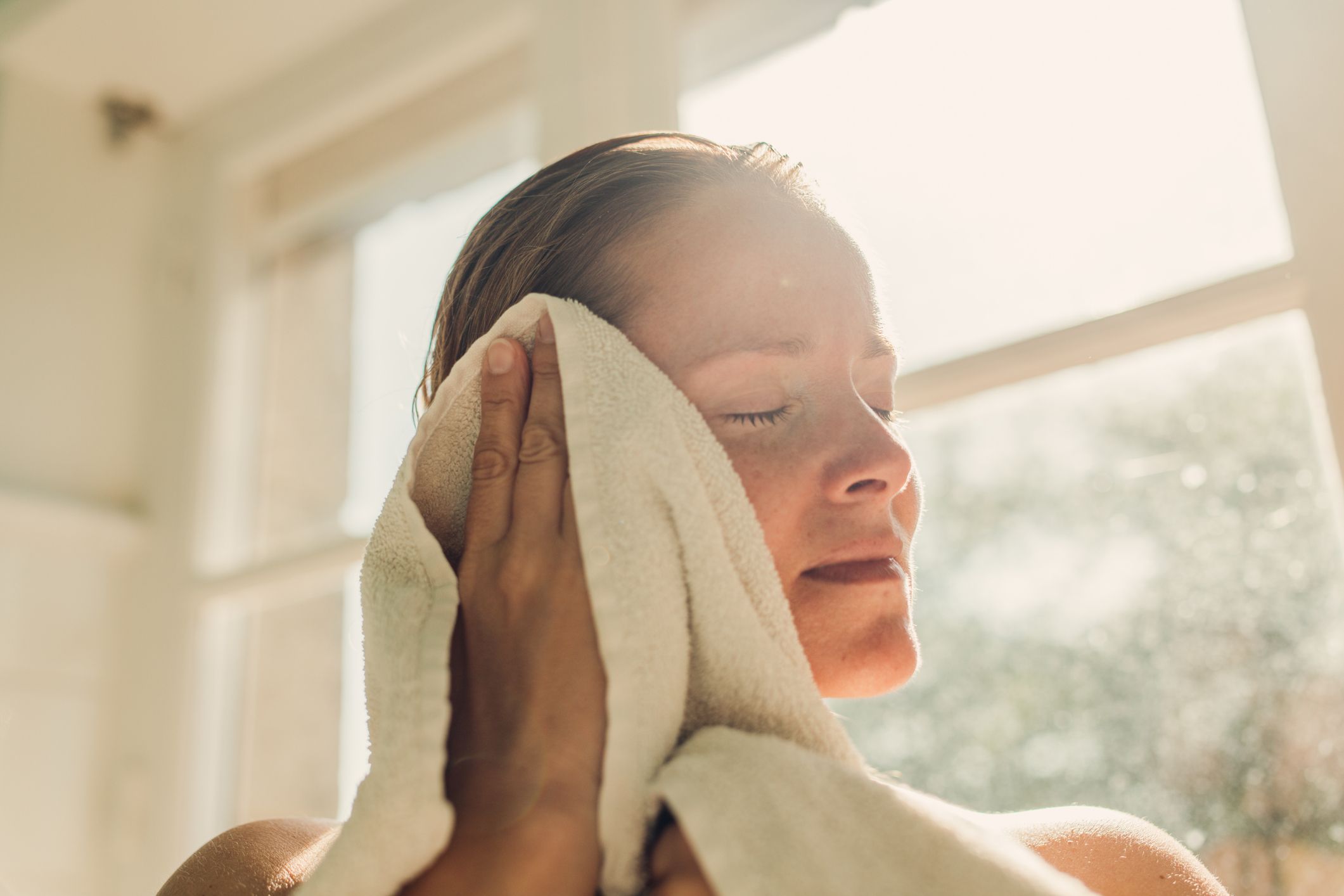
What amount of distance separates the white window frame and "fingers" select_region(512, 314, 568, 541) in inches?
20.6

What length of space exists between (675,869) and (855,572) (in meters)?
0.22

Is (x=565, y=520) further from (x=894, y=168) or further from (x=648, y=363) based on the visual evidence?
(x=894, y=168)

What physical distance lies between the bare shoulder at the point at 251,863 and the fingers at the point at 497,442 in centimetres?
29

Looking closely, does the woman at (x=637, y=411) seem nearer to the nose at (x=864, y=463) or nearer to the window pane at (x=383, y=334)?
the nose at (x=864, y=463)

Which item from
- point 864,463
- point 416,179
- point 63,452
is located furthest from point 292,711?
point 864,463

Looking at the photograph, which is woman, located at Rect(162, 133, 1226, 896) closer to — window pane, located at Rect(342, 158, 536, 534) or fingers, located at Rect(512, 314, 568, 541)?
fingers, located at Rect(512, 314, 568, 541)

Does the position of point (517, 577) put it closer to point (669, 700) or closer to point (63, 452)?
point (669, 700)

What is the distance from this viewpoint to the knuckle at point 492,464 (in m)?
0.63

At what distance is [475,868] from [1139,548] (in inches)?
26.8

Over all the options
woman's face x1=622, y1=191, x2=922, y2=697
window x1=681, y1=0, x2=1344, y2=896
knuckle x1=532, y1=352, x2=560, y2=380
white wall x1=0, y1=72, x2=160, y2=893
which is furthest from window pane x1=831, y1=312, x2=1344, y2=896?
white wall x1=0, y1=72, x2=160, y2=893

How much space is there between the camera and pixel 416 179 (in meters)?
1.64

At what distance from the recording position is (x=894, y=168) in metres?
1.16

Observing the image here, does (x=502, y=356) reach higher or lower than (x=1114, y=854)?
higher

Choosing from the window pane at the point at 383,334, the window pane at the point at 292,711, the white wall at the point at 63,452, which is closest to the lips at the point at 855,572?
the window pane at the point at 383,334
